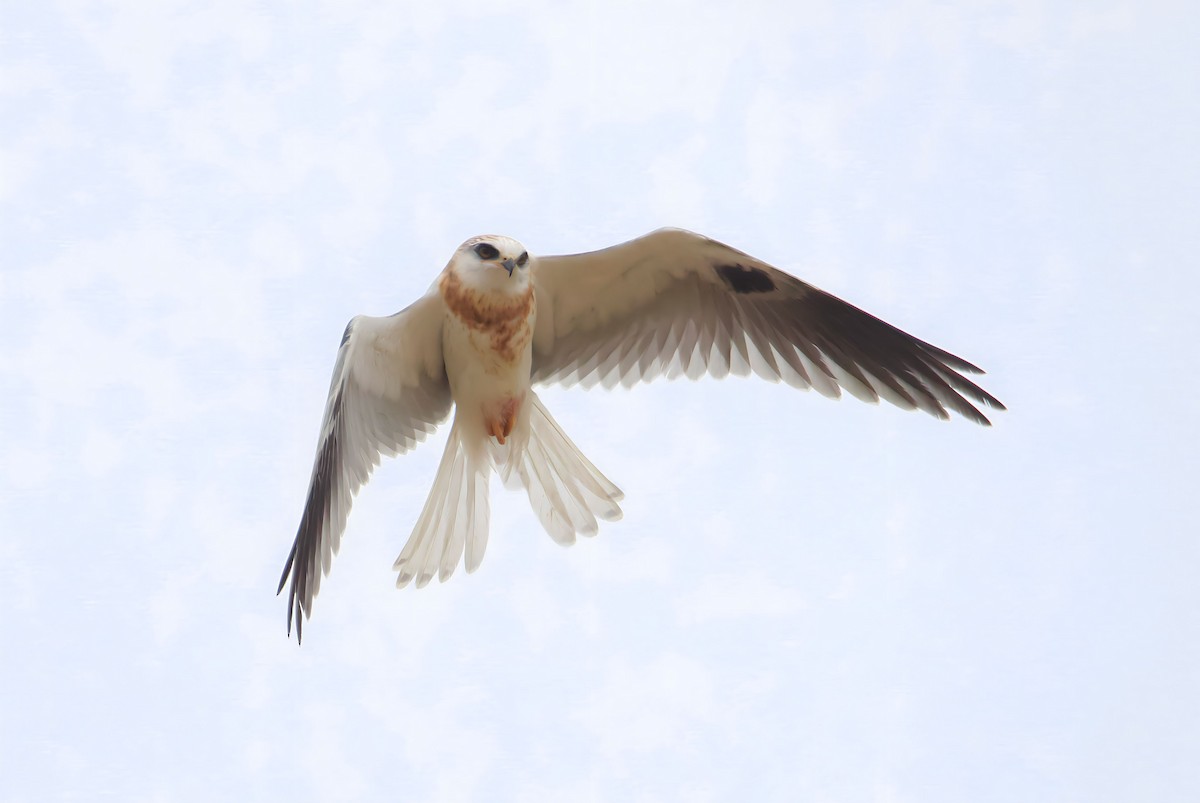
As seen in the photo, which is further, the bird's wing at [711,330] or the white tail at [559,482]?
the white tail at [559,482]

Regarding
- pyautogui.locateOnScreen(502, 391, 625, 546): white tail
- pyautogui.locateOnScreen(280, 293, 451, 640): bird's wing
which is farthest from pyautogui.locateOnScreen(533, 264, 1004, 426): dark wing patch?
pyautogui.locateOnScreen(280, 293, 451, 640): bird's wing

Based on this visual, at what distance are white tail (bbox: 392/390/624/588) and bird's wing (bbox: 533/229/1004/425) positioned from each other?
40cm

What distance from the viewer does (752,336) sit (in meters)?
6.36

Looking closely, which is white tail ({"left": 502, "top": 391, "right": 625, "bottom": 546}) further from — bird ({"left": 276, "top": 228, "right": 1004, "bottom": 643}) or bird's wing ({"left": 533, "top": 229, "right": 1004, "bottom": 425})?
bird's wing ({"left": 533, "top": 229, "right": 1004, "bottom": 425})

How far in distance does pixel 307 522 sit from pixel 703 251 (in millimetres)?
2012

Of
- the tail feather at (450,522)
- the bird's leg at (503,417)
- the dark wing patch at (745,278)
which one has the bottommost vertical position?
the tail feather at (450,522)

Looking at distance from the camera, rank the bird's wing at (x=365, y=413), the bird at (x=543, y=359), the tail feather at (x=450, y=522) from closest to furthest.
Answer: the bird's wing at (x=365, y=413) < the bird at (x=543, y=359) < the tail feather at (x=450, y=522)

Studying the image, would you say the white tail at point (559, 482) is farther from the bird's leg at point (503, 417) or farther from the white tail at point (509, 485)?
the bird's leg at point (503, 417)

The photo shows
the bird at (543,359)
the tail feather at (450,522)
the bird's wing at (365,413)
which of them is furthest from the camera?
the tail feather at (450,522)

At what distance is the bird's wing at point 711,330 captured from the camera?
Answer: 600 cm

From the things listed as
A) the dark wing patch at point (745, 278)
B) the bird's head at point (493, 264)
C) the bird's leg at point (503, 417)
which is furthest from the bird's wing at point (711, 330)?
the bird's leg at point (503, 417)

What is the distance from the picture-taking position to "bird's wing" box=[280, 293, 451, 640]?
5820 mm

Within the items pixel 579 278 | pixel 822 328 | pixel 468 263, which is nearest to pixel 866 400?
pixel 822 328

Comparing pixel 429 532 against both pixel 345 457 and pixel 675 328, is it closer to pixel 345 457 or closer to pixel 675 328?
pixel 345 457
